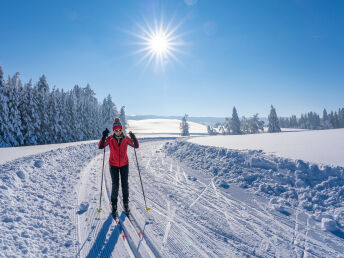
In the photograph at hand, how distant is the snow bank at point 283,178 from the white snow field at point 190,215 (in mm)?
26

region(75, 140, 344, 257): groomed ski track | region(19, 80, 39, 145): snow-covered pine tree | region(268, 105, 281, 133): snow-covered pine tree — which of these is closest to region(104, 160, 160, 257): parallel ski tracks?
region(75, 140, 344, 257): groomed ski track

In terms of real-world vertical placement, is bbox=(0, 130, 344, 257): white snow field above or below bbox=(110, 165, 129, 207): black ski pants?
below

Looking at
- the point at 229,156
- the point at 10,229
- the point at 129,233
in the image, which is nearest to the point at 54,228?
the point at 10,229

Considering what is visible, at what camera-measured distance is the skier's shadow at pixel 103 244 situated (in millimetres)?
3290

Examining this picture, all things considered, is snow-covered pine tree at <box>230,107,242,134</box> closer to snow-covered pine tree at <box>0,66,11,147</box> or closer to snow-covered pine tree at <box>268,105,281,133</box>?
snow-covered pine tree at <box>268,105,281,133</box>

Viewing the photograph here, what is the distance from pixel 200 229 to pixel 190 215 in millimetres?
667

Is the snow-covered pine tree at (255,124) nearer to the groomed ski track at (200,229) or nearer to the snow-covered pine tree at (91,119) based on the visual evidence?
the snow-covered pine tree at (91,119)

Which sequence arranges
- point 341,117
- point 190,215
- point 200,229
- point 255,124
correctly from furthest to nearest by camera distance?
point 341,117 < point 255,124 < point 190,215 < point 200,229

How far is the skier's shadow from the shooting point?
130 inches

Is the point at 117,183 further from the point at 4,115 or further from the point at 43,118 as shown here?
the point at 43,118

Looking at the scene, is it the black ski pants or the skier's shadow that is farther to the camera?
the black ski pants

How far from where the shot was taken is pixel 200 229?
163 inches

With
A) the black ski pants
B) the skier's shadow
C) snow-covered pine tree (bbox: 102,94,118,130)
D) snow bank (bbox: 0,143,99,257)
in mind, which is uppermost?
snow-covered pine tree (bbox: 102,94,118,130)

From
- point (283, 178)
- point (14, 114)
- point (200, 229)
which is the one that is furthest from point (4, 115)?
point (283, 178)
